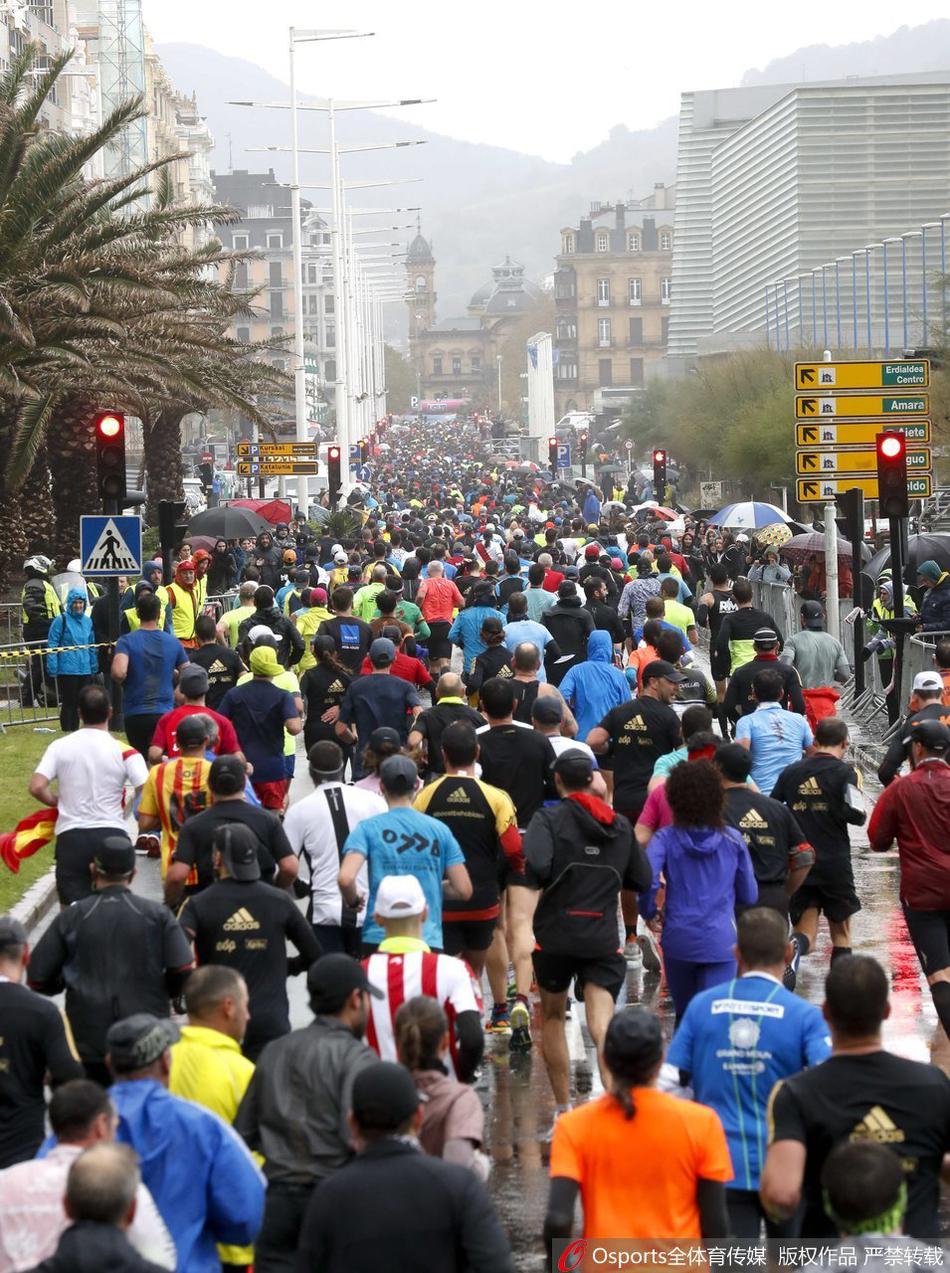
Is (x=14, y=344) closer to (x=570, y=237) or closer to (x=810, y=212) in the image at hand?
(x=810, y=212)

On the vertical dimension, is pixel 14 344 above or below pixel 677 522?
above

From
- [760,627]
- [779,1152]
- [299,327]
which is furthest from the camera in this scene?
[299,327]

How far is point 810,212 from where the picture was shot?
130 metres

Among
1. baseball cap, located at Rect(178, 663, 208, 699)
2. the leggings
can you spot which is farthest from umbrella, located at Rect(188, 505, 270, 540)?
the leggings

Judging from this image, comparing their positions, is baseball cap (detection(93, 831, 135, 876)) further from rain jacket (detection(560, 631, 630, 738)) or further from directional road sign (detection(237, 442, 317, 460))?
directional road sign (detection(237, 442, 317, 460))

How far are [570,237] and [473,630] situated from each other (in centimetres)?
18067

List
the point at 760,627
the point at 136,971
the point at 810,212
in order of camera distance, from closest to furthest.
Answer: the point at 136,971 < the point at 760,627 < the point at 810,212

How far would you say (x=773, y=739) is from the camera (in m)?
11.0

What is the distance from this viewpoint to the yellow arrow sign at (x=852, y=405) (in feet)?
73.7

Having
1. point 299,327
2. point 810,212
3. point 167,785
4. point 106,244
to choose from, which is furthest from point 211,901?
point 810,212

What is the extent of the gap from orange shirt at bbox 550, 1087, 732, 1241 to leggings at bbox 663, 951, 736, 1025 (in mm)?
2951

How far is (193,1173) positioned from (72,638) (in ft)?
47.7

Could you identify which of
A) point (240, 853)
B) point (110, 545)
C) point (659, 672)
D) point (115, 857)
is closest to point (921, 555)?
point (110, 545)

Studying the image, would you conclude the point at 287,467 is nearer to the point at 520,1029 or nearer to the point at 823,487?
the point at 823,487
